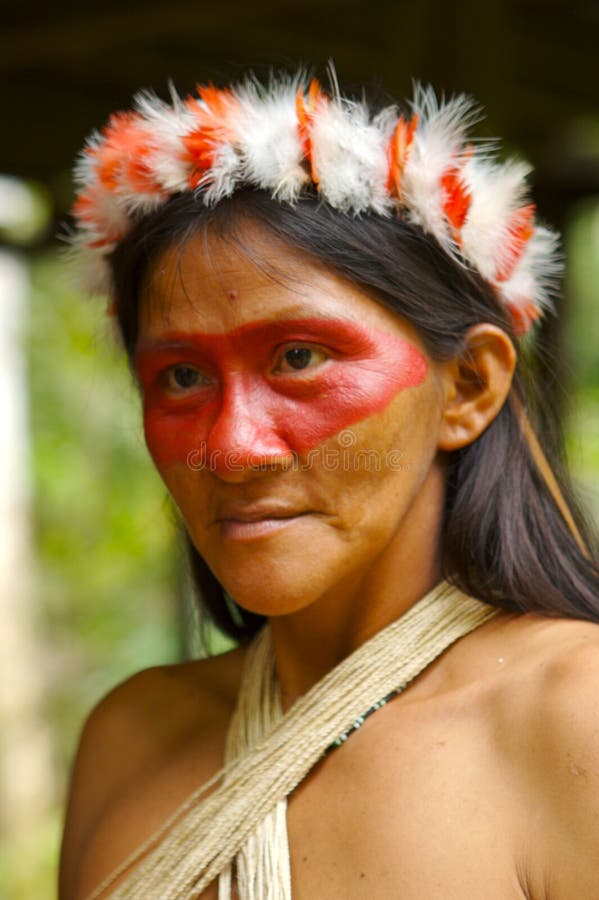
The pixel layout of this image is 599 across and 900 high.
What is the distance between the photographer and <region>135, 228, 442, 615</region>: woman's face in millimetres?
1695

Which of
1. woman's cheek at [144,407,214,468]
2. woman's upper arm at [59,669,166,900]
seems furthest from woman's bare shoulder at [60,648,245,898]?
woman's cheek at [144,407,214,468]

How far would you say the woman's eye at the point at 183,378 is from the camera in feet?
5.94

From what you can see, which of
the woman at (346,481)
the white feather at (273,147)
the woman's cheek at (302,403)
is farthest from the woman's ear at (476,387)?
the white feather at (273,147)

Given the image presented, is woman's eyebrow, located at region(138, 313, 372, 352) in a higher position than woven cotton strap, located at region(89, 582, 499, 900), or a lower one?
higher

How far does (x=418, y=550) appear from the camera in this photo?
185cm

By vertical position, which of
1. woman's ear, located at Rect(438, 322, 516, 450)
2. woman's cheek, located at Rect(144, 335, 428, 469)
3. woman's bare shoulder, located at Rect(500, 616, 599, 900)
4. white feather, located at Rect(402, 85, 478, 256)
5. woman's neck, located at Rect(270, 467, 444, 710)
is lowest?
woman's bare shoulder, located at Rect(500, 616, 599, 900)

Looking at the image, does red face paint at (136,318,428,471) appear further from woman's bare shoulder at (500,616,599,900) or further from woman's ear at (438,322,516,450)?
woman's bare shoulder at (500,616,599,900)

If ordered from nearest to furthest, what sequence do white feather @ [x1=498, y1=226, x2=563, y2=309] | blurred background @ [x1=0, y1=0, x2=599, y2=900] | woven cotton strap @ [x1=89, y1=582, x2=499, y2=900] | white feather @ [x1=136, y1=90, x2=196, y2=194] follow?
1. woven cotton strap @ [x1=89, y1=582, x2=499, y2=900]
2. white feather @ [x1=136, y1=90, x2=196, y2=194]
3. white feather @ [x1=498, y1=226, x2=563, y2=309]
4. blurred background @ [x1=0, y1=0, x2=599, y2=900]

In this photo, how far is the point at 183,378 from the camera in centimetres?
184

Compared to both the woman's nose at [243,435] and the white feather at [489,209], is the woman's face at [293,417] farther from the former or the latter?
the white feather at [489,209]

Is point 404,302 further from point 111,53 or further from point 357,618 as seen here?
point 111,53

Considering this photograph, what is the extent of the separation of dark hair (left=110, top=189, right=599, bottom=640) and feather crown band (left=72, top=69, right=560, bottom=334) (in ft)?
0.08

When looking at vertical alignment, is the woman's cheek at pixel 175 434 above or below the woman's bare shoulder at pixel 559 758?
above

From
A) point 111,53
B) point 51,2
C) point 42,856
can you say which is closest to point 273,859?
point 51,2
